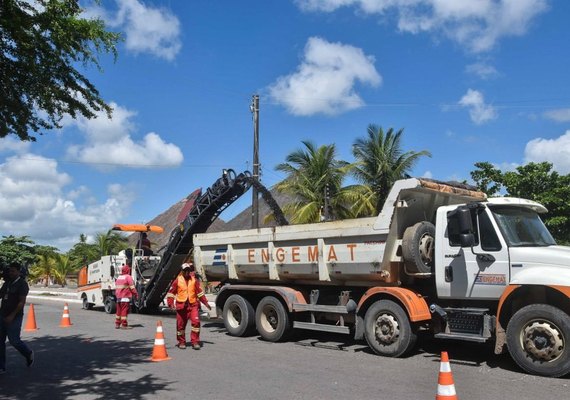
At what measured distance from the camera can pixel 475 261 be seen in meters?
8.42

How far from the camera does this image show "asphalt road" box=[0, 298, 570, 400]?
662cm

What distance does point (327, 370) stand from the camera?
8.00m

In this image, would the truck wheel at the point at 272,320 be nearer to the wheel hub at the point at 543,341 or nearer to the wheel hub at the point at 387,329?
the wheel hub at the point at 387,329

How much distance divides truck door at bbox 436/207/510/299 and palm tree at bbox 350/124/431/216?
15.2 meters

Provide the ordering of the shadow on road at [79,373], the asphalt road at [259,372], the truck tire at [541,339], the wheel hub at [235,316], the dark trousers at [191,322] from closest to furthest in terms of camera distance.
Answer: the asphalt road at [259,372] < the shadow on road at [79,373] < the truck tire at [541,339] < the dark trousers at [191,322] < the wheel hub at [235,316]

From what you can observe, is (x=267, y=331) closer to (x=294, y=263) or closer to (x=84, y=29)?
(x=294, y=263)

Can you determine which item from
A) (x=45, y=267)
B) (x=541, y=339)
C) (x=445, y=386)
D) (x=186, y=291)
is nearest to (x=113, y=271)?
(x=186, y=291)

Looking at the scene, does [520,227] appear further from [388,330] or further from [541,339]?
[388,330]

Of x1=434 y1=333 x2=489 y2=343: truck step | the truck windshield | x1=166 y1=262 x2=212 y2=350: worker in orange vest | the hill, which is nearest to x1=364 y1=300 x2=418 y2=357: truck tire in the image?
x1=434 y1=333 x2=489 y2=343: truck step

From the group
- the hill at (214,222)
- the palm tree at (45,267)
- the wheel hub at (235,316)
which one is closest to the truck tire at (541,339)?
the wheel hub at (235,316)

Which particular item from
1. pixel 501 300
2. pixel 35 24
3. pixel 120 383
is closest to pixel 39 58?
pixel 35 24

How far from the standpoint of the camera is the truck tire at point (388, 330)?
876 centimetres

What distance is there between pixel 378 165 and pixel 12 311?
60.3ft

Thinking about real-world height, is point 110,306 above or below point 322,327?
above
